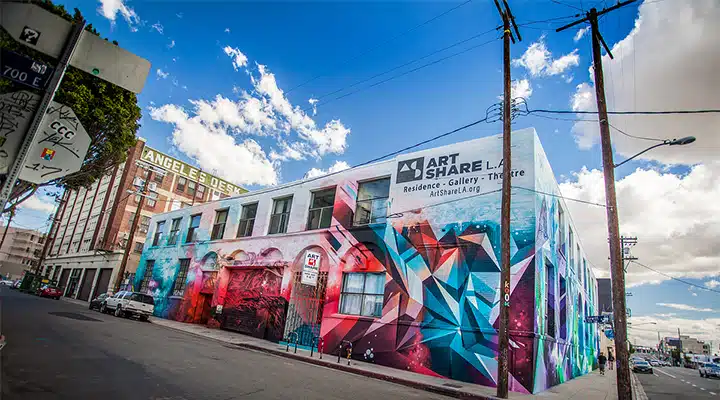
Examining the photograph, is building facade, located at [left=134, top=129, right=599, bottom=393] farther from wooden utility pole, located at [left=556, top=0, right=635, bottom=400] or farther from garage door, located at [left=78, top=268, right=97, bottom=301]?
garage door, located at [left=78, top=268, right=97, bottom=301]

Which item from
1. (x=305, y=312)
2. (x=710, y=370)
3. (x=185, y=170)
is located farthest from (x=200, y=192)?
(x=710, y=370)

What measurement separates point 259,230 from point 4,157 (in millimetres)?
19955

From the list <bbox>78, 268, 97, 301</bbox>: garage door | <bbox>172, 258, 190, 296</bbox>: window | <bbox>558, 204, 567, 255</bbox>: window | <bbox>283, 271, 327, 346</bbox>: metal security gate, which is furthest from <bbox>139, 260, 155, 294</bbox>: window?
<bbox>558, 204, 567, 255</bbox>: window

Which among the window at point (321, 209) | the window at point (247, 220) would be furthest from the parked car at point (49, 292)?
the window at point (321, 209)

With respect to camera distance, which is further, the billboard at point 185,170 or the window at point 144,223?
the billboard at point 185,170

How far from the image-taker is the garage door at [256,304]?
19.6 metres

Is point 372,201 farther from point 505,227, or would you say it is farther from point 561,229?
point 561,229

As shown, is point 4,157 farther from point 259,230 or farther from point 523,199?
point 259,230

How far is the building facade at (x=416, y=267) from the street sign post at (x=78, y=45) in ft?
34.4

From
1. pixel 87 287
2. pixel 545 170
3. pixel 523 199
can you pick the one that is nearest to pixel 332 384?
pixel 523 199

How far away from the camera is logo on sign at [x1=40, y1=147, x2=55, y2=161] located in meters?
3.47

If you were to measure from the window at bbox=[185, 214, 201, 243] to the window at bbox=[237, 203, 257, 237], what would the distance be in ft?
16.9

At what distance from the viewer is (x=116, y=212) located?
42.2 metres

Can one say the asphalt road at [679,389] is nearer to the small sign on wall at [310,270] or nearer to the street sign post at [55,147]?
the small sign on wall at [310,270]
